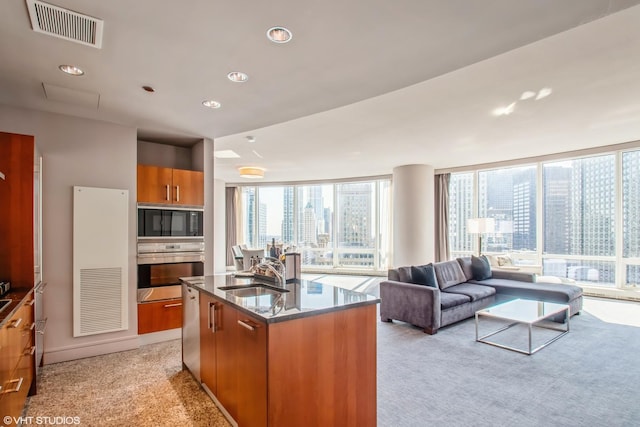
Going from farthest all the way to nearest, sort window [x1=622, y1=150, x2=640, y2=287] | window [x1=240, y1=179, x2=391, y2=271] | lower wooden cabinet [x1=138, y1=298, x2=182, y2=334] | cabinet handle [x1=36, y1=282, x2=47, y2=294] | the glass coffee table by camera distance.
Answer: window [x1=240, y1=179, x2=391, y2=271]
window [x1=622, y1=150, x2=640, y2=287]
lower wooden cabinet [x1=138, y1=298, x2=182, y2=334]
the glass coffee table
cabinet handle [x1=36, y1=282, x2=47, y2=294]

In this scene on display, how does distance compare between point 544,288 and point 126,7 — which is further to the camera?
point 544,288

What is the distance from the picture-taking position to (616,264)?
20.0 ft

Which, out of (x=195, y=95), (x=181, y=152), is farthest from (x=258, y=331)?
(x=181, y=152)

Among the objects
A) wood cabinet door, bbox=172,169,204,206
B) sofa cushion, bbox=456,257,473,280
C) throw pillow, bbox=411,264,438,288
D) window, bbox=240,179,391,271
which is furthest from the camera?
window, bbox=240,179,391,271

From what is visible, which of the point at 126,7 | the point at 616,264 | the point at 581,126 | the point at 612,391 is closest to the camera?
the point at 126,7

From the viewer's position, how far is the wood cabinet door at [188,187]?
416cm

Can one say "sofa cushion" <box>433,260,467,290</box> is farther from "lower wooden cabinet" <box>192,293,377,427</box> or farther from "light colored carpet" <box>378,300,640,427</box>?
"lower wooden cabinet" <box>192,293,377,427</box>

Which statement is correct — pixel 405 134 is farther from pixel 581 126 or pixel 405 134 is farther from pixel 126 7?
pixel 126 7

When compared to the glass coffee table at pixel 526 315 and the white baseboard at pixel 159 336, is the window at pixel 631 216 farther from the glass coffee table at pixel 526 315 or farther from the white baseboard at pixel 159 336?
the white baseboard at pixel 159 336

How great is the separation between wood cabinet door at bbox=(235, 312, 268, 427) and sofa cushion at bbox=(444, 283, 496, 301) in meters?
3.70

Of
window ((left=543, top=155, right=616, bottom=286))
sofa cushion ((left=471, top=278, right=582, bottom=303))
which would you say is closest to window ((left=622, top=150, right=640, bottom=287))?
window ((left=543, top=155, right=616, bottom=286))

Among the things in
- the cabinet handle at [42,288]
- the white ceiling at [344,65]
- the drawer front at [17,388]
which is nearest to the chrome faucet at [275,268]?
the white ceiling at [344,65]

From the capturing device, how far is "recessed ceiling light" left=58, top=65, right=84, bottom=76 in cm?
243

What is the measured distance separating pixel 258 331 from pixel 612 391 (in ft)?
9.80
